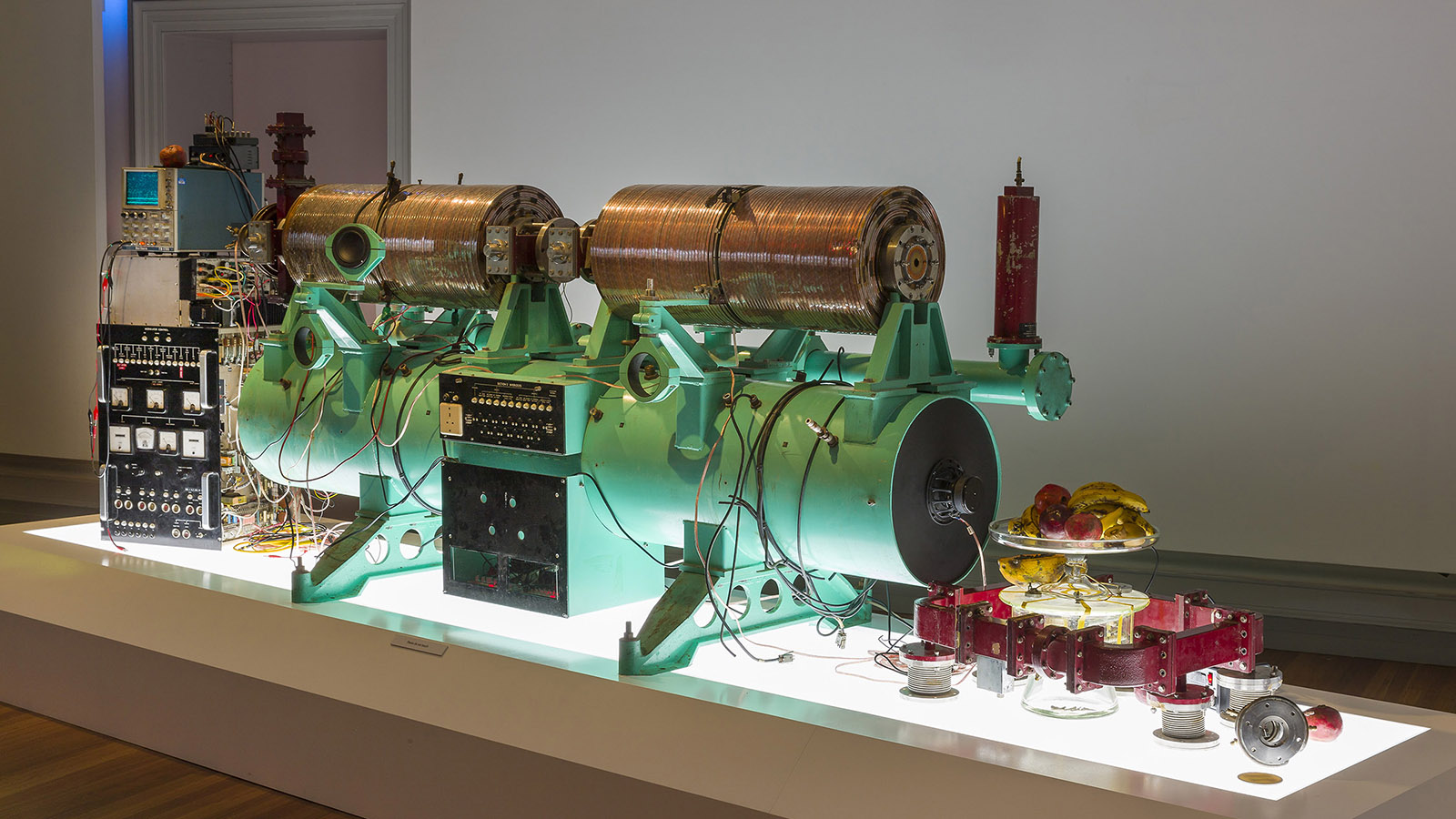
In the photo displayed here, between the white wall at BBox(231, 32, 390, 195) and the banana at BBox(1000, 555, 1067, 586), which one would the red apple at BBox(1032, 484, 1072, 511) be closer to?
the banana at BBox(1000, 555, 1067, 586)

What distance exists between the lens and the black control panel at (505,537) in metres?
3.12

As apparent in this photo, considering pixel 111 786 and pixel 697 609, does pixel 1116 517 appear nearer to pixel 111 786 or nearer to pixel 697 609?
pixel 697 609

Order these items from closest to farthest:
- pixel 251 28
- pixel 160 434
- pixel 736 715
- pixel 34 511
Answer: pixel 736 715
pixel 160 434
pixel 251 28
pixel 34 511

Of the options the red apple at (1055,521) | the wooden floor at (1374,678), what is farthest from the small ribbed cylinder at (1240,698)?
the wooden floor at (1374,678)

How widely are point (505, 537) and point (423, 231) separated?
843 millimetres

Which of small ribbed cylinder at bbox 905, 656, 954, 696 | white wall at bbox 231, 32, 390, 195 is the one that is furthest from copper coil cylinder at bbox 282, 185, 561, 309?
white wall at bbox 231, 32, 390, 195

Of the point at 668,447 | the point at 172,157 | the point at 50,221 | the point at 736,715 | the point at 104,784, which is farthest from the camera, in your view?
the point at 50,221

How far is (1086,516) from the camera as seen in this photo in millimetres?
2352

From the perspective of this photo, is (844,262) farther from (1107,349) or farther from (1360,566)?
(1360,566)

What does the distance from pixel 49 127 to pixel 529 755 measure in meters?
5.77

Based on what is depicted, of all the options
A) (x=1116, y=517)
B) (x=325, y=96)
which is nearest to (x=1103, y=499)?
(x=1116, y=517)

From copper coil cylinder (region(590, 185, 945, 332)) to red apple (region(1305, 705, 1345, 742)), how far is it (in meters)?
1.05

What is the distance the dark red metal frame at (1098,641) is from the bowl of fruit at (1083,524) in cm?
14

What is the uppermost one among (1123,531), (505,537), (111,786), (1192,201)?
(1192,201)
